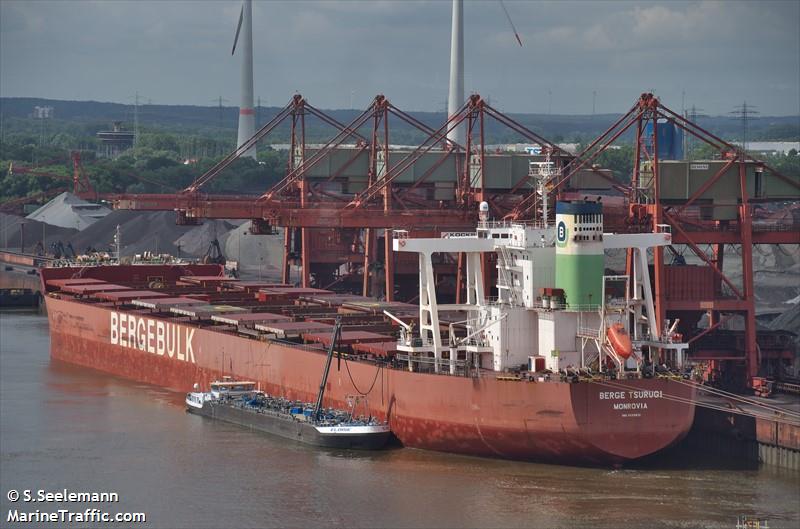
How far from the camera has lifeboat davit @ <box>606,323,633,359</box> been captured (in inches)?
1543

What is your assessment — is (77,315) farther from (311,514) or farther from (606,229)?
(311,514)

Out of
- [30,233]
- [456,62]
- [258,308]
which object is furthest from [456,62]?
[258,308]

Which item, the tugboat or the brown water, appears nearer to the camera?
the brown water

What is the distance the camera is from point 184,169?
6452 inches

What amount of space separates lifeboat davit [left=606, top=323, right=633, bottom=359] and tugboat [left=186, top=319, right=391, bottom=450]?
6.83m

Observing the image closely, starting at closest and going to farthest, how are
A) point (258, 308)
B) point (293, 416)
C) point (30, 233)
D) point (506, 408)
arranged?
1. point (506, 408)
2. point (293, 416)
3. point (258, 308)
4. point (30, 233)

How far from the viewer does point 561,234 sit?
41.4 m

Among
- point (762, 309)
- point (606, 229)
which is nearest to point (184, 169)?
point (762, 309)

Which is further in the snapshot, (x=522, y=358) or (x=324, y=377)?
(x=324, y=377)

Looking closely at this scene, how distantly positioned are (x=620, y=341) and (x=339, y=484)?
7572mm

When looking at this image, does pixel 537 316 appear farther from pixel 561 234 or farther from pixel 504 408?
pixel 504 408

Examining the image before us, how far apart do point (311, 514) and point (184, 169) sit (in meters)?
129

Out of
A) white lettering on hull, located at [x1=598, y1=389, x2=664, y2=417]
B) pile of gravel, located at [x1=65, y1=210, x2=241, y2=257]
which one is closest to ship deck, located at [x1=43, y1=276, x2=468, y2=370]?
white lettering on hull, located at [x1=598, y1=389, x2=664, y2=417]

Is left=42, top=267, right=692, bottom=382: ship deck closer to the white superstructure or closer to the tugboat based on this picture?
the white superstructure
